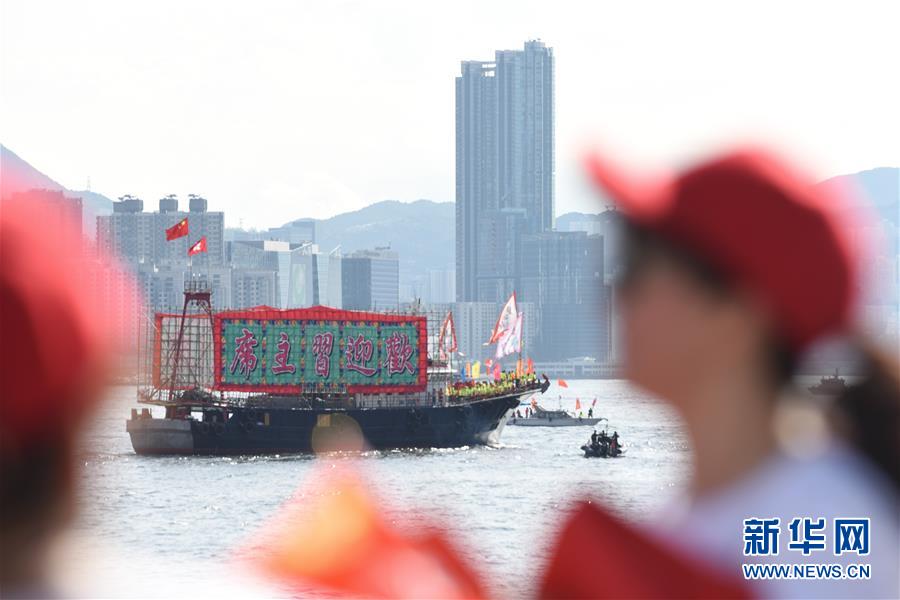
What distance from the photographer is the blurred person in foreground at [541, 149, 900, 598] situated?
1780 millimetres

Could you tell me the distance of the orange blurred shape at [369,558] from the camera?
66.6 inches

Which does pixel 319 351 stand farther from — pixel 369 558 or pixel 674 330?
pixel 369 558

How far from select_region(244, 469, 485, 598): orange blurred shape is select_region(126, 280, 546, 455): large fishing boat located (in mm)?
66848

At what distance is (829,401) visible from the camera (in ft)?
6.59

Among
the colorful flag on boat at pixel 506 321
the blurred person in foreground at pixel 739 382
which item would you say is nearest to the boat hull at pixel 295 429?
the colorful flag on boat at pixel 506 321

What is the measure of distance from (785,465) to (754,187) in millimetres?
325

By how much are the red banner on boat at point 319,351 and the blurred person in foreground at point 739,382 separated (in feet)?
222

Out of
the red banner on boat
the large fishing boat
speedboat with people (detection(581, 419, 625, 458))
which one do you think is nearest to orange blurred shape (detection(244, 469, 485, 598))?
the large fishing boat

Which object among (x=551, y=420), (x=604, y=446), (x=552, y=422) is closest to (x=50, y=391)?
(x=604, y=446)

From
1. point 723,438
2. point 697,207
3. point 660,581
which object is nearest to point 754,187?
point 697,207

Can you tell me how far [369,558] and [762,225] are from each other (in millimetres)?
528

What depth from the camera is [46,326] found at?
6.12 feet

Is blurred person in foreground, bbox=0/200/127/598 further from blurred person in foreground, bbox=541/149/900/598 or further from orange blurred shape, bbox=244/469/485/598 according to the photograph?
blurred person in foreground, bbox=541/149/900/598

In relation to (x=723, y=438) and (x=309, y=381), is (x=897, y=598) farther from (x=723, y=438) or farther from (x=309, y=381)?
(x=309, y=381)
